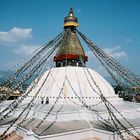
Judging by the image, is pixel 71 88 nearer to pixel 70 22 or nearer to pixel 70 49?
pixel 70 49

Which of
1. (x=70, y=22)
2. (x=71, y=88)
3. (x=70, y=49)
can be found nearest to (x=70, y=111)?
(x=71, y=88)

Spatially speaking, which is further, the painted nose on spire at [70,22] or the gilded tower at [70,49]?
the painted nose on spire at [70,22]

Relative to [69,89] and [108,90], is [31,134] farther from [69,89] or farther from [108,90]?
[108,90]

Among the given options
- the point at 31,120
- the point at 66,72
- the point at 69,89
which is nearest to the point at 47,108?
the point at 31,120

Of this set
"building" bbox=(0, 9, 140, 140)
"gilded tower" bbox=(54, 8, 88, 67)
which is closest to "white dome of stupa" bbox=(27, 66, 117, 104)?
"building" bbox=(0, 9, 140, 140)

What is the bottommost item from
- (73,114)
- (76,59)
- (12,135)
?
(12,135)

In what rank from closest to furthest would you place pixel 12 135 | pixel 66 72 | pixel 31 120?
1. pixel 12 135
2. pixel 31 120
3. pixel 66 72

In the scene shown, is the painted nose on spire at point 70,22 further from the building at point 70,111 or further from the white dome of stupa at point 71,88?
the white dome of stupa at point 71,88

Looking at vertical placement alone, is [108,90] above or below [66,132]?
above

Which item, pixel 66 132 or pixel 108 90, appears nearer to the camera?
pixel 66 132

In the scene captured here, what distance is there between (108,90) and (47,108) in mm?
5444

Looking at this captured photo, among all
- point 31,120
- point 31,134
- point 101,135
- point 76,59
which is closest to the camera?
point 31,134

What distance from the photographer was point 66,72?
15914mm

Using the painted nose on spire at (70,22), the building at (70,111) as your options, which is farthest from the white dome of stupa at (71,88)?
the painted nose on spire at (70,22)
